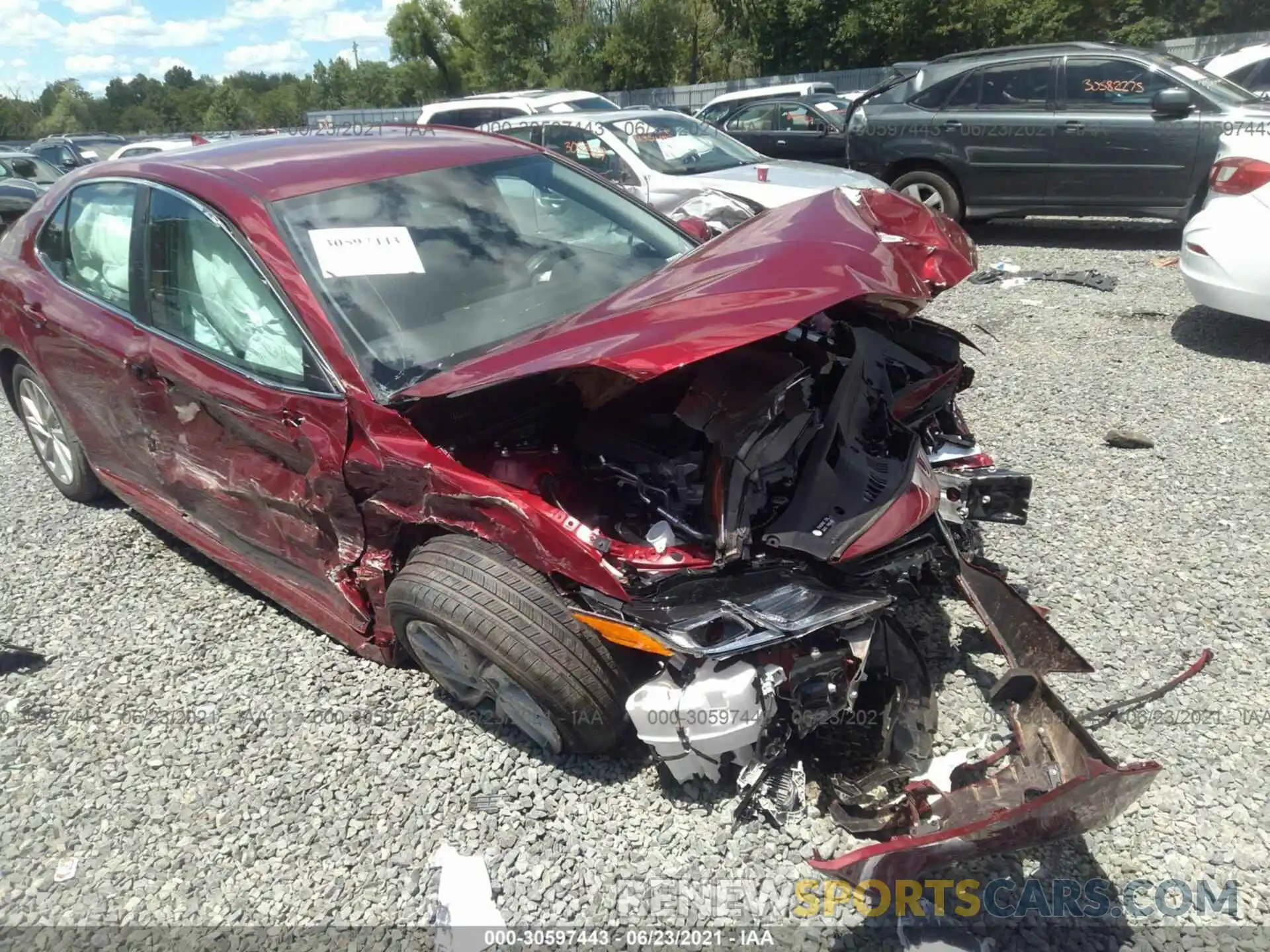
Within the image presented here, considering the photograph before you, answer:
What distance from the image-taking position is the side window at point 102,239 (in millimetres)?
3398

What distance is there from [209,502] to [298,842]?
1.42 meters

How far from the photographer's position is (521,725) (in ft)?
8.58

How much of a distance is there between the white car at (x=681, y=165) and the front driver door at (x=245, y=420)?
4812 millimetres

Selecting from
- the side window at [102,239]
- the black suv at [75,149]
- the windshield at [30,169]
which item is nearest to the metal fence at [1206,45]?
the windshield at [30,169]

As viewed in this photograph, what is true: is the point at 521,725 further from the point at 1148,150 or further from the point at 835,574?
the point at 1148,150

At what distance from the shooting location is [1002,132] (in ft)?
27.9

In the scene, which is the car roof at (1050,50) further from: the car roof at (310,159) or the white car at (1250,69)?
the car roof at (310,159)

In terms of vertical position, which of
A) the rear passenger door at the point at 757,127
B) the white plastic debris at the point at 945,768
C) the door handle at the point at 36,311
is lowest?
the white plastic debris at the point at 945,768

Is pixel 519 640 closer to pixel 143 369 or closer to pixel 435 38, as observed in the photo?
pixel 143 369

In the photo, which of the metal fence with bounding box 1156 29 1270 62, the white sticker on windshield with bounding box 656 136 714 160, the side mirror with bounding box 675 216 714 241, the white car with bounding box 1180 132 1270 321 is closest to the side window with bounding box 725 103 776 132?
the white sticker on windshield with bounding box 656 136 714 160

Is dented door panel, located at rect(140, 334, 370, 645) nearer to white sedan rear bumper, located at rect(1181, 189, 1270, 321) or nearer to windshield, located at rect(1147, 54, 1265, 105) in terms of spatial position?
white sedan rear bumper, located at rect(1181, 189, 1270, 321)

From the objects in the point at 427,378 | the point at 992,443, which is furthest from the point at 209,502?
the point at 992,443

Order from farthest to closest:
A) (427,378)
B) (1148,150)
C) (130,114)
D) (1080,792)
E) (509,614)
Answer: (130,114)
(1148,150)
(427,378)
(509,614)
(1080,792)

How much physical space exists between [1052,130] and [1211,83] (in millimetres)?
1331
